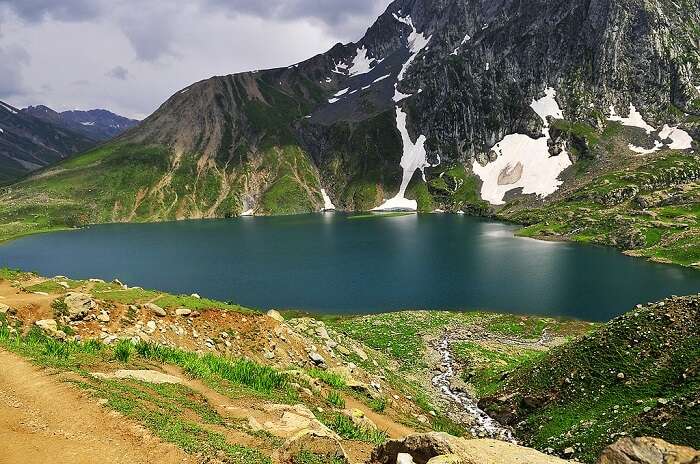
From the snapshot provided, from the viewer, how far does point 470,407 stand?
132 feet

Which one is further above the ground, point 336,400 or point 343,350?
point 336,400

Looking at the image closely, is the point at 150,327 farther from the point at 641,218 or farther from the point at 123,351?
the point at 641,218

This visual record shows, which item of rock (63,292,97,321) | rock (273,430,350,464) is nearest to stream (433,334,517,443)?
rock (273,430,350,464)

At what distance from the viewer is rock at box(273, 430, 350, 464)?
13.0 meters

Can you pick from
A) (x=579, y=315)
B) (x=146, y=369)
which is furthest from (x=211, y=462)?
(x=579, y=315)

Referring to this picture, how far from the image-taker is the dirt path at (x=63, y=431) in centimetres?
1188

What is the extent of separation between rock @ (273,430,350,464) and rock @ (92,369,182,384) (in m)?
7.93

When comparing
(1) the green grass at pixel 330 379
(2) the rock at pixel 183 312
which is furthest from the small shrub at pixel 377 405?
(2) the rock at pixel 183 312

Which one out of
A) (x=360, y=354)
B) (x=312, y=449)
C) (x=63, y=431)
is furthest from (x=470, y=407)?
(x=63, y=431)

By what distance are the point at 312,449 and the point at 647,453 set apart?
965cm

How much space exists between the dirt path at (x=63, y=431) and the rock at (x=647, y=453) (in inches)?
477

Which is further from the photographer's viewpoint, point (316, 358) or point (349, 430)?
point (316, 358)

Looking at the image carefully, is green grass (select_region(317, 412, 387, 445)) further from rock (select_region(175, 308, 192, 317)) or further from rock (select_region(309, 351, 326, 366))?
rock (select_region(175, 308, 192, 317))

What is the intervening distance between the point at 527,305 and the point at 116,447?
86021mm
